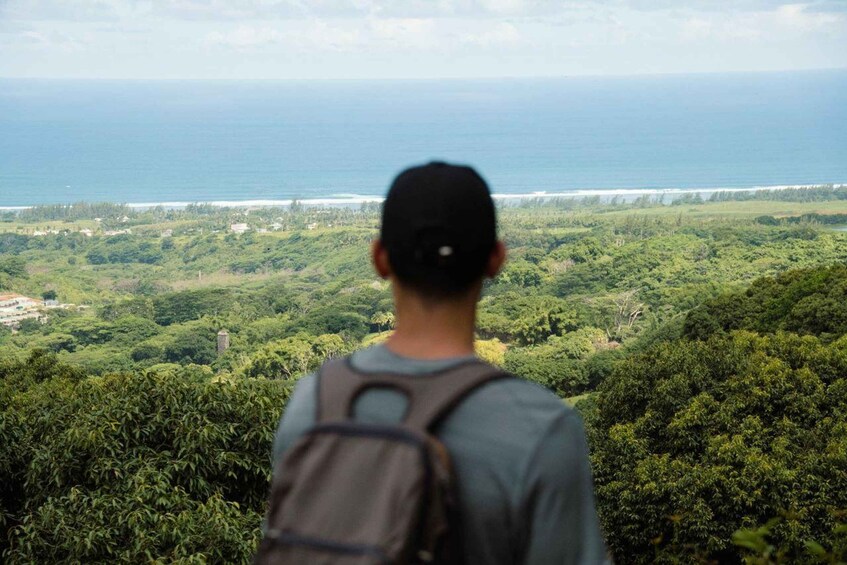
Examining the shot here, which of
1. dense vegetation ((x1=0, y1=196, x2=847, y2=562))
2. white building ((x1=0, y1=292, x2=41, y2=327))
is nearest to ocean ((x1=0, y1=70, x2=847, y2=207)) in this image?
dense vegetation ((x1=0, y1=196, x2=847, y2=562))

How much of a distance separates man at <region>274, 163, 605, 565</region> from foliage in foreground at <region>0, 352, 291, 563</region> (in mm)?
4573

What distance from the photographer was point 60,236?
64.4 meters

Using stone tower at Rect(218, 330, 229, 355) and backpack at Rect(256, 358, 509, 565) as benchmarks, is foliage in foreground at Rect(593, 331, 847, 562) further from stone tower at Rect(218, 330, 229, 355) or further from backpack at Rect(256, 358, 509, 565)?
stone tower at Rect(218, 330, 229, 355)

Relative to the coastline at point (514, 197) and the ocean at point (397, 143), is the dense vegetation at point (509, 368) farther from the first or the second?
the ocean at point (397, 143)

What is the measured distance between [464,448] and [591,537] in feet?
0.53

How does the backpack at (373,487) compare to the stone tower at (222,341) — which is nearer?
the backpack at (373,487)

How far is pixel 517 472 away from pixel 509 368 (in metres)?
29.7

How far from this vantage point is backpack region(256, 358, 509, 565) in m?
1.02

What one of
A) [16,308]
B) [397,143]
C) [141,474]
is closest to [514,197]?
[397,143]

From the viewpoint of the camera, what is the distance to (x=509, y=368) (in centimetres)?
3056

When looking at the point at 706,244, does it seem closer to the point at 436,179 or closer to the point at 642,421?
the point at 642,421

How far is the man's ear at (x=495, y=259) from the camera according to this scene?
3.86 ft

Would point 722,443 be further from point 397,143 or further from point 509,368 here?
point 397,143

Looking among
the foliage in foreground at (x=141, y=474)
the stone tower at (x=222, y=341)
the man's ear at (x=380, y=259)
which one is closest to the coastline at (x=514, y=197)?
the stone tower at (x=222, y=341)
